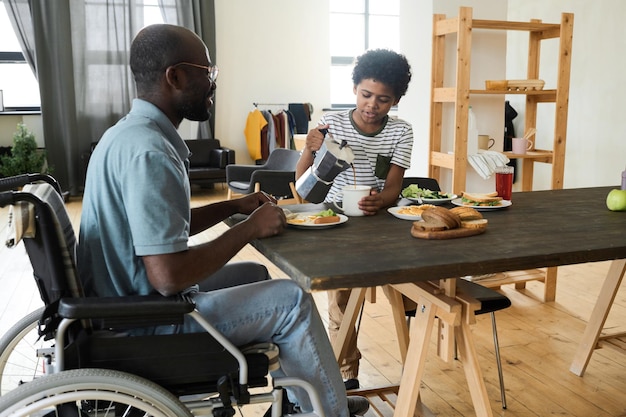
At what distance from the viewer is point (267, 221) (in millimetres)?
1626

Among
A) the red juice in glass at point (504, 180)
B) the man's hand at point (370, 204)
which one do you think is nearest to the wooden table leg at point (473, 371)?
the man's hand at point (370, 204)

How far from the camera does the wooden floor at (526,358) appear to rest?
7.32 feet

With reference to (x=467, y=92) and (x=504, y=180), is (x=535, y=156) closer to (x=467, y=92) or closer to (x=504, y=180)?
(x=467, y=92)

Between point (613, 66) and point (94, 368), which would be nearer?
point (94, 368)

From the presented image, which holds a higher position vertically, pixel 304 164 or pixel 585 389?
pixel 304 164

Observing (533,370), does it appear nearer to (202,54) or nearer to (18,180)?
(202,54)

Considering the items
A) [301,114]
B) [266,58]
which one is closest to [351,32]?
[266,58]

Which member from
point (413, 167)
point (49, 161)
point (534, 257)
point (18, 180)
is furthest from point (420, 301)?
point (49, 161)

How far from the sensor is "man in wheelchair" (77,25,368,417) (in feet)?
4.36

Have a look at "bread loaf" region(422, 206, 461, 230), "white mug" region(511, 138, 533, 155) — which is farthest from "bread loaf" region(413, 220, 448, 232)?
"white mug" region(511, 138, 533, 155)

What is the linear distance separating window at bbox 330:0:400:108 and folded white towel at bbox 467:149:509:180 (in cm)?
523

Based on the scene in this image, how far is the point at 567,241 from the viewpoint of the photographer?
157cm

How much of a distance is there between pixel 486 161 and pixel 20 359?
2510 millimetres

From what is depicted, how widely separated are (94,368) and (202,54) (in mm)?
785
